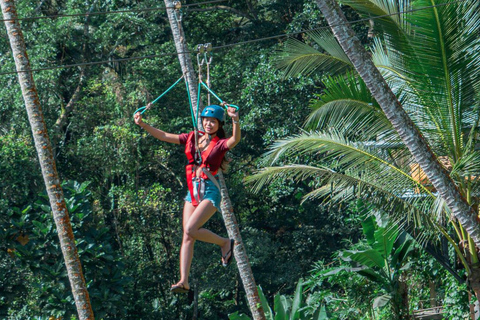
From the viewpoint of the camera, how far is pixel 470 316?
12.1 metres

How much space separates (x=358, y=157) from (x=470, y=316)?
14.0 ft

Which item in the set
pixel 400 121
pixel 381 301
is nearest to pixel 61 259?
pixel 381 301

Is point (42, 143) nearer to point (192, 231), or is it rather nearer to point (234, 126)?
point (192, 231)

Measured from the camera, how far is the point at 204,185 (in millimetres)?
5914

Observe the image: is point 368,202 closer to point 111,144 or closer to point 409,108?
point 409,108

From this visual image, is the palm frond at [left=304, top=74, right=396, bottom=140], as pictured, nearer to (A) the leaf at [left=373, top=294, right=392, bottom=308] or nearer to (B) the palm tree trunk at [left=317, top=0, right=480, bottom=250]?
(B) the palm tree trunk at [left=317, top=0, right=480, bottom=250]

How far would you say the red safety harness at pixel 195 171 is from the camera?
232 inches

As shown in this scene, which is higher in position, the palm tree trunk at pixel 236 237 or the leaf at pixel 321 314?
the palm tree trunk at pixel 236 237

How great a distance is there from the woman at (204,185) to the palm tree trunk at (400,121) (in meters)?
2.61

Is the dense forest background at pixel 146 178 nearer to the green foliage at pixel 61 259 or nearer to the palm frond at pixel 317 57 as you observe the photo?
the green foliage at pixel 61 259

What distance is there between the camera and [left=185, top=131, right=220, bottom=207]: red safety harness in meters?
5.89

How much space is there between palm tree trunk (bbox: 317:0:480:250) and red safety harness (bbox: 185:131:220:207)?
2.68 m

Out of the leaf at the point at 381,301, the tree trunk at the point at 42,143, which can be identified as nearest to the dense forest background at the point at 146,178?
the leaf at the point at 381,301

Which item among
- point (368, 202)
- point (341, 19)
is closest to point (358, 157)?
point (368, 202)
